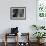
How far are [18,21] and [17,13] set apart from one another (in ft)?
1.22

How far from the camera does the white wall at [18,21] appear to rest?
7142 millimetres

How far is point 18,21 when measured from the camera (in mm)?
7223

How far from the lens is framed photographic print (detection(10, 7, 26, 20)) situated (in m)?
7.16

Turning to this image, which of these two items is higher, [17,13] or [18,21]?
[17,13]

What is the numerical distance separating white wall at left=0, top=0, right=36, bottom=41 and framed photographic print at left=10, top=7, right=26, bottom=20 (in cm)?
14

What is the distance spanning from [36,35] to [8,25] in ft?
4.49

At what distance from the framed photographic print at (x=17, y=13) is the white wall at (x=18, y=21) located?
5.4 inches

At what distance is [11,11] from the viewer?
7.16 metres

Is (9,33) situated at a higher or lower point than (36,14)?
lower

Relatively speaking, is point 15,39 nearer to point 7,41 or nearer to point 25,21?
point 7,41

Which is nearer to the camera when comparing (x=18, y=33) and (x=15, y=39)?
(x=18, y=33)

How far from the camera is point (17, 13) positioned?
719cm

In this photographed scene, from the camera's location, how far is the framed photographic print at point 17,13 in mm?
7160

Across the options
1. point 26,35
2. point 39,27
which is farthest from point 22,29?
point 39,27
